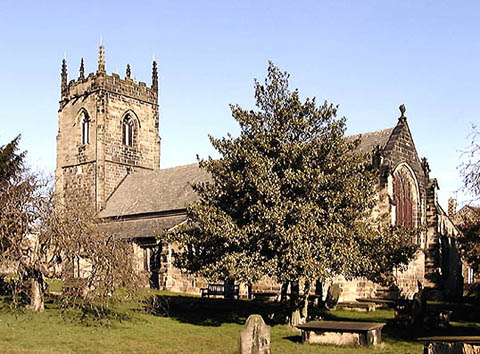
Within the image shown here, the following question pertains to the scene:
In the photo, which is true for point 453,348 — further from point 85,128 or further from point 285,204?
point 85,128

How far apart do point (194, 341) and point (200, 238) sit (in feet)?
15.1

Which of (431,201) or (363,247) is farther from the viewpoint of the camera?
(431,201)

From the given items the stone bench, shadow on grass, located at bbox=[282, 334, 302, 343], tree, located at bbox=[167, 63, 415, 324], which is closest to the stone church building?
tree, located at bbox=[167, 63, 415, 324]

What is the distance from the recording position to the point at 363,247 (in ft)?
74.7

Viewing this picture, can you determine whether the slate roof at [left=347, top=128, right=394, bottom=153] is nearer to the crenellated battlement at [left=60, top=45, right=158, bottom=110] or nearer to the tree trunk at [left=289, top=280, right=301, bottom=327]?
the tree trunk at [left=289, top=280, right=301, bottom=327]

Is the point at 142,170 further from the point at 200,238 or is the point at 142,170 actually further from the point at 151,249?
the point at 200,238

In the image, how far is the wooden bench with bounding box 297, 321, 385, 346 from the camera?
61.4 ft

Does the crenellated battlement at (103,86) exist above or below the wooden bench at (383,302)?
above

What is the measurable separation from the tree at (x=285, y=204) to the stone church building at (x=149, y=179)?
30.8 ft

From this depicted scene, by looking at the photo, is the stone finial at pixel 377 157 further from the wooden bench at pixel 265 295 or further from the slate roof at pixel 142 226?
the slate roof at pixel 142 226

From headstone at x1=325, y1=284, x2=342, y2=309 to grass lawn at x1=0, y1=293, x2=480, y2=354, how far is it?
4.52 feet

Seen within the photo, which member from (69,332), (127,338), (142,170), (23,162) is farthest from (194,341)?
(142,170)

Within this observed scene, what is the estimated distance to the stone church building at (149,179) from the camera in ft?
121

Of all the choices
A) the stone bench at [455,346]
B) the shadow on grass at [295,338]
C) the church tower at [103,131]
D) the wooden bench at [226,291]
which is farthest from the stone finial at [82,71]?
the stone bench at [455,346]
